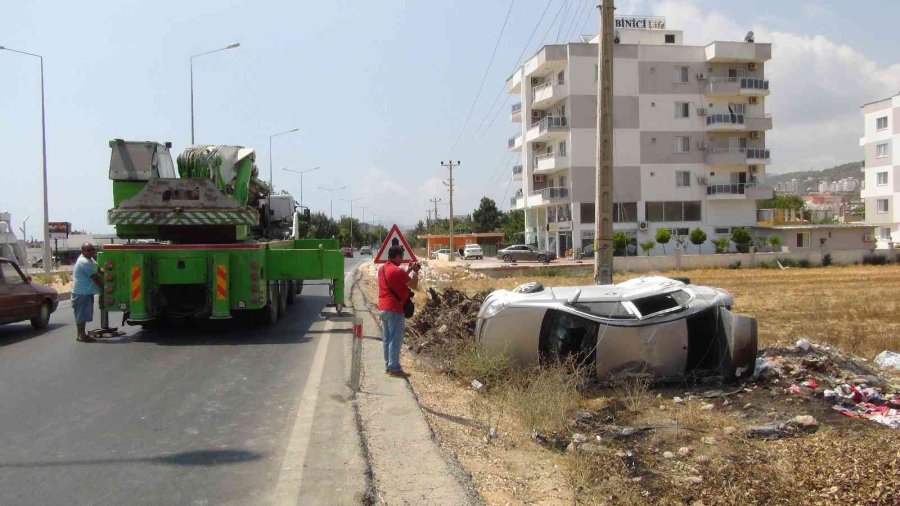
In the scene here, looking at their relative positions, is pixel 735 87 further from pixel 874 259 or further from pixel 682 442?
pixel 682 442

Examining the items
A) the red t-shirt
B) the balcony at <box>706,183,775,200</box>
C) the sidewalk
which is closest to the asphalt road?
the sidewalk

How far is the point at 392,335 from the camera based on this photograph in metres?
8.62

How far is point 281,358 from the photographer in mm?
10391

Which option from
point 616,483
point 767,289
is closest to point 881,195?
point 767,289

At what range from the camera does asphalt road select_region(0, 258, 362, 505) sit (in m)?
4.99

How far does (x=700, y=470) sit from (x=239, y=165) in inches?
419

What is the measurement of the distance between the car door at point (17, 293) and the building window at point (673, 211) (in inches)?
2114

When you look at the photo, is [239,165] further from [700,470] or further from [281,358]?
[700,470]

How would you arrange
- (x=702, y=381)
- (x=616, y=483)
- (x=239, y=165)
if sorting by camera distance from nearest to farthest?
(x=616, y=483) → (x=702, y=381) → (x=239, y=165)

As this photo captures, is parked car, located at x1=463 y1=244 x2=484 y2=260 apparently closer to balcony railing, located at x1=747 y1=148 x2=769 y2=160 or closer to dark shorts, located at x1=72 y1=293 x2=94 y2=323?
balcony railing, located at x1=747 y1=148 x2=769 y2=160

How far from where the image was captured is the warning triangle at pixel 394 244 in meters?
9.38

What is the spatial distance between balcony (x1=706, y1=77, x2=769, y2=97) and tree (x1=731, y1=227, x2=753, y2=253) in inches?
449

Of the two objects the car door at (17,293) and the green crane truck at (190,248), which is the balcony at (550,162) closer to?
the green crane truck at (190,248)

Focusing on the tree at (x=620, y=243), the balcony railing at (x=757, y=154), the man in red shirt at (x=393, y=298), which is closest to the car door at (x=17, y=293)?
the man in red shirt at (x=393, y=298)
